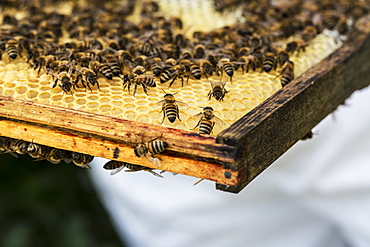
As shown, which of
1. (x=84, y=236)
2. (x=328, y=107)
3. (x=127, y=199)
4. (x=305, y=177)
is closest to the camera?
(x=328, y=107)

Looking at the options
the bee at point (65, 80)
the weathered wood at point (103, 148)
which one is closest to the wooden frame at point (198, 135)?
the weathered wood at point (103, 148)

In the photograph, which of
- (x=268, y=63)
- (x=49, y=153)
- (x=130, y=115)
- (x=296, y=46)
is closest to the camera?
(x=130, y=115)

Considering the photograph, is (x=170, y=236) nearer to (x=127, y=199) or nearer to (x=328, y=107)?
(x=127, y=199)

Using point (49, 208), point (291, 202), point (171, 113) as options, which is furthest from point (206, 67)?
point (49, 208)

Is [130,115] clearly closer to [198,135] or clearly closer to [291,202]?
[198,135]

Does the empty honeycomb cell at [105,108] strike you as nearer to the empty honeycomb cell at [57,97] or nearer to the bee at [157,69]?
the empty honeycomb cell at [57,97]

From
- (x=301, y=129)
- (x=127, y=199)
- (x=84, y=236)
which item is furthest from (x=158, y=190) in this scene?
(x=301, y=129)

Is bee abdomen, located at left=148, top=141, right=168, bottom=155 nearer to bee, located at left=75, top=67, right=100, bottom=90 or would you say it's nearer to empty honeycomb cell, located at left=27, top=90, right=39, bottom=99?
bee, located at left=75, top=67, right=100, bottom=90
